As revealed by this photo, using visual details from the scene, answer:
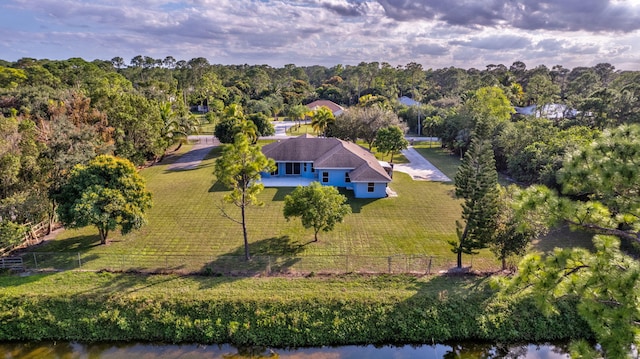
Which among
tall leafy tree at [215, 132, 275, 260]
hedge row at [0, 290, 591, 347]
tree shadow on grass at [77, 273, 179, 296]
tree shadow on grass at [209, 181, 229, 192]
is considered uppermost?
tall leafy tree at [215, 132, 275, 260]

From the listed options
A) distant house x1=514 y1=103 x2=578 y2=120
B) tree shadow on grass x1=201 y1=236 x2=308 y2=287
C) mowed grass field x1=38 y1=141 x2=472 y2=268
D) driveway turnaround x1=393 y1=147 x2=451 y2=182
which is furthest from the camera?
distant house x1=514 y1=103 x2=578 y2=120

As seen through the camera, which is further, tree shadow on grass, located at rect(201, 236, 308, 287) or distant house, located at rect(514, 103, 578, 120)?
distant house, located at rect(514, 103, 578, 120)

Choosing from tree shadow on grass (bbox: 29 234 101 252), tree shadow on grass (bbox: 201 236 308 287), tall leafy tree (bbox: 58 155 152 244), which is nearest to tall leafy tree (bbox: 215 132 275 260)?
tree shadow on grass (bbox: 201 236 308 287)

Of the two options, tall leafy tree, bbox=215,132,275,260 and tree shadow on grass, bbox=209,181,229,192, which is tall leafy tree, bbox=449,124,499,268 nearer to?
tall leafy tree, bbox=215,132,275,260

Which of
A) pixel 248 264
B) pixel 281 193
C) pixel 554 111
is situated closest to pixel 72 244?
pixel 248 264

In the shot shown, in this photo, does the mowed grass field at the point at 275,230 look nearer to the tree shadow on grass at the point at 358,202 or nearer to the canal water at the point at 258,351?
the tree shadow on grass at the point at 358,202

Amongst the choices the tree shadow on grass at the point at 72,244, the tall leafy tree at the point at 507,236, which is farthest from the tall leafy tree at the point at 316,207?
the tree shadow on grass at the point at 72,244

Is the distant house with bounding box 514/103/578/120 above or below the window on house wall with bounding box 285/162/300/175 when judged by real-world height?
above
